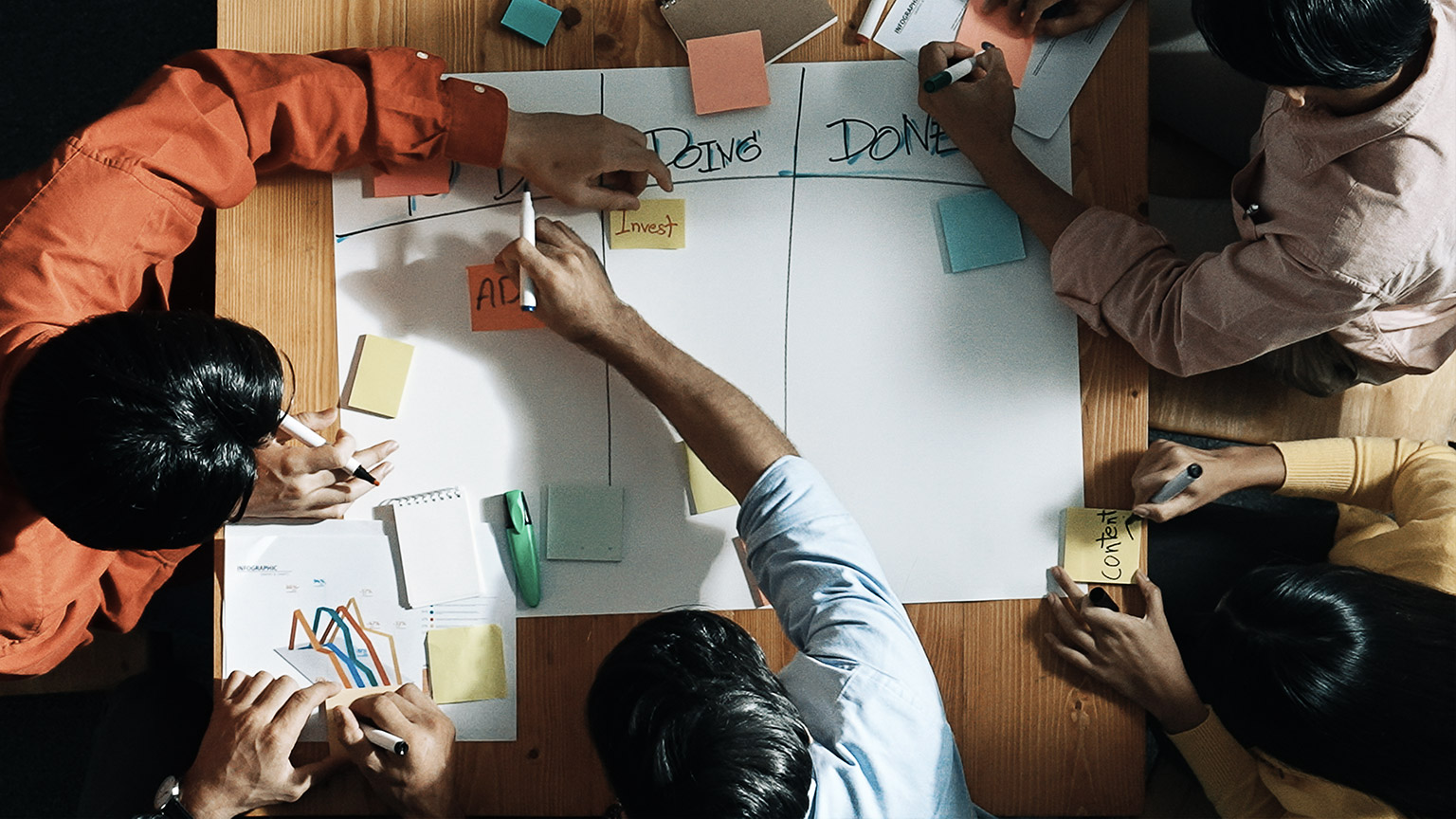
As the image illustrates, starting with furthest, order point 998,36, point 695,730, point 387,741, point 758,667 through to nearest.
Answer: point 998,36 < point 387,741 < point 758,667 < point 695,730

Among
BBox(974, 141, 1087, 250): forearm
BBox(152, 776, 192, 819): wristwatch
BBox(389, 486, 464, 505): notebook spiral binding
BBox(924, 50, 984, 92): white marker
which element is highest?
BBox(924, 50, 984, 92): white marker

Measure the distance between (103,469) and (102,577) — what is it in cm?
35

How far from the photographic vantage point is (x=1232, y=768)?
1.10 meters

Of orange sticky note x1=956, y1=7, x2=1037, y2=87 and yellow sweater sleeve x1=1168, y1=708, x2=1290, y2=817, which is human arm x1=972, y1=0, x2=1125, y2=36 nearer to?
orange sticky note x1=956, y1=7, x2=1037, y2=87

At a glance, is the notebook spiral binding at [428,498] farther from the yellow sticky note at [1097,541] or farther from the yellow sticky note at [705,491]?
the yellow sticky note at [1097,541]

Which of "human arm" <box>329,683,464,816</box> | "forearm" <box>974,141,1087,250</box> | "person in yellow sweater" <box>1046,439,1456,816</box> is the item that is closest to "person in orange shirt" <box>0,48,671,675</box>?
"human arm" <box>329,683,464,816</box>

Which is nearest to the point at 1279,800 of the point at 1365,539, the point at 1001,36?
the point at 1365,539

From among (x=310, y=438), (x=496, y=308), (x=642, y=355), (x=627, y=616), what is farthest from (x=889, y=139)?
(x=310, y=438)

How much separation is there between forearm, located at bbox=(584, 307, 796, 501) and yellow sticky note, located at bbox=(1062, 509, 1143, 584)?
0.31 meters

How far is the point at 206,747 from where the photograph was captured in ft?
3.46

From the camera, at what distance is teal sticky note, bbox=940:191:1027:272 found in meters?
1.08

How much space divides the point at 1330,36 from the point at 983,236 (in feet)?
1.22

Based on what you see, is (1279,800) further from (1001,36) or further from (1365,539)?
(1001,36)

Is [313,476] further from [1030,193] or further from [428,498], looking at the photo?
[1030,193]
